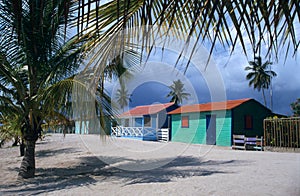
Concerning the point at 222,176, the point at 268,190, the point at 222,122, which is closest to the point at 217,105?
the point at 222,122

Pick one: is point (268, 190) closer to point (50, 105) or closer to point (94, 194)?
point (94, 194)

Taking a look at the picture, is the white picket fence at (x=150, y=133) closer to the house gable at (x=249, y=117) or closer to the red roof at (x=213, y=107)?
the red roof at (x=213, y=107)

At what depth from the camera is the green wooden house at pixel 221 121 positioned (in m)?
18.5

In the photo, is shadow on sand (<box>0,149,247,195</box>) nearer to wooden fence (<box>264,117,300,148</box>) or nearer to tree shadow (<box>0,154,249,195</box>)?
tree shadow (<box>0,154,249,195</box>)

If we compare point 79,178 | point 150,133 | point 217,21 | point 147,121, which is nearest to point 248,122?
point 150,133

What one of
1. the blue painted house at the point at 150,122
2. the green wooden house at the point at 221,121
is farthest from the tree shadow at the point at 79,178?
the blue painted house at the point at 150,122

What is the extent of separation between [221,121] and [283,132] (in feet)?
16.2

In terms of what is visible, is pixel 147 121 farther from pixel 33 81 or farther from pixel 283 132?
pixel 33 81

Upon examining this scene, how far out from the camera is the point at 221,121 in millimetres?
19047

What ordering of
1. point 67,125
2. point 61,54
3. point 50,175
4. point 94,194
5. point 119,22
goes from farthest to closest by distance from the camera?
point 67,125
point 50,175
point 61,54
point 94,194
point 119,22

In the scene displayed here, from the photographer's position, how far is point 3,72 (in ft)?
21.3

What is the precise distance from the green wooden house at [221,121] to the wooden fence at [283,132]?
10.0 ft

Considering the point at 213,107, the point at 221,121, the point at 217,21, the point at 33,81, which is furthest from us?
the point at 213,107

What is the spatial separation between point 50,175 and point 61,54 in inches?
139
